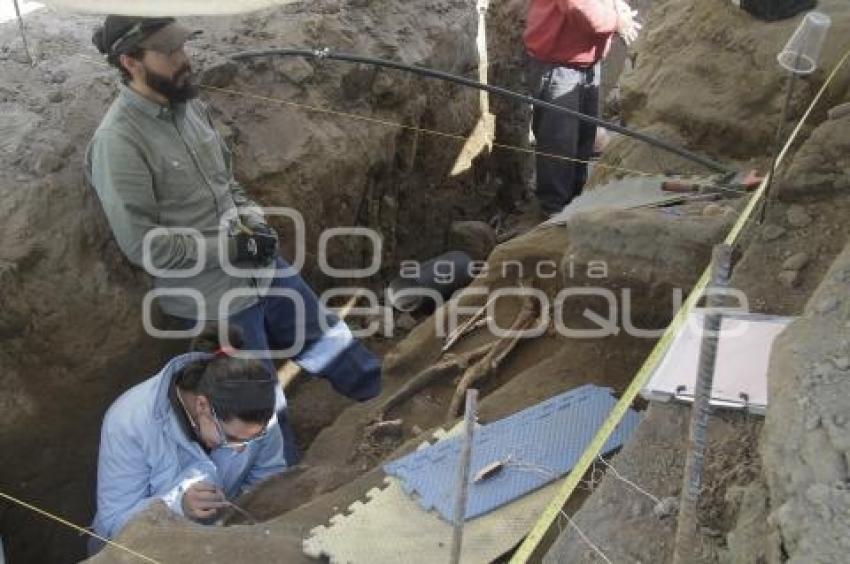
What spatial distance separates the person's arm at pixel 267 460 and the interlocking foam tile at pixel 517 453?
0.93 m

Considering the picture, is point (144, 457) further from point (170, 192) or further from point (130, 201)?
point (170, 192)

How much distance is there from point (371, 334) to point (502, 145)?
8.64 ft

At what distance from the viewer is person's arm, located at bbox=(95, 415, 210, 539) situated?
163 inches

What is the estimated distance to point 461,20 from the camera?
777 cm

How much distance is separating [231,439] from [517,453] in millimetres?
1400

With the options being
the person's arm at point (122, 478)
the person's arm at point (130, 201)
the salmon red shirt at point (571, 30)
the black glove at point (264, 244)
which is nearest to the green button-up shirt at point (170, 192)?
the person's arm at point (130, 201)

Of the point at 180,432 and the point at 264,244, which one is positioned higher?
the point at 264,244

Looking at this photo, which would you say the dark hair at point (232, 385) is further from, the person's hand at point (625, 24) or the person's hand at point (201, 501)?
the person's hand at point (625, 24)

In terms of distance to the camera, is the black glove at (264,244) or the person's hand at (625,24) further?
the person's hand at (625,24)

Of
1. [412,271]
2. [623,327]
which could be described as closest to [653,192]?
[623,327]

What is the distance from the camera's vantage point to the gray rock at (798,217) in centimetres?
379

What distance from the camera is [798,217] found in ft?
12.5

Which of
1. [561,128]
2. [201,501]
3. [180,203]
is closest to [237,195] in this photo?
[180,203]

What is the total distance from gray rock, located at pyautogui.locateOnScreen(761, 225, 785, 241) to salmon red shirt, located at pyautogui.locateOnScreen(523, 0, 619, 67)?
3381 mm
